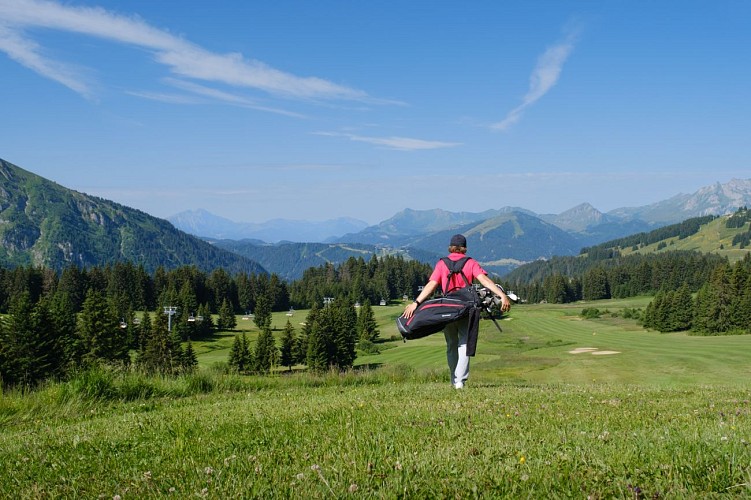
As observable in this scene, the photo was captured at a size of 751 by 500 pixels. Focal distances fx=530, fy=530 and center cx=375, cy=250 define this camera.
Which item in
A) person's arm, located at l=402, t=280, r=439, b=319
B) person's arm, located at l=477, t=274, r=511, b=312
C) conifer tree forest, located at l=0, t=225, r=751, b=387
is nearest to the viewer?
person's arm, located at l=477, t=274, r=511, b=312

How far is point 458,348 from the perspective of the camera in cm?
1237

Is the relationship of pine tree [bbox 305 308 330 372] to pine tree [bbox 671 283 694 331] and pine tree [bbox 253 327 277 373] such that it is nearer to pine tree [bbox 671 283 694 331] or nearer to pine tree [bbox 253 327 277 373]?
pine tree [bbox 253 327 277 373]

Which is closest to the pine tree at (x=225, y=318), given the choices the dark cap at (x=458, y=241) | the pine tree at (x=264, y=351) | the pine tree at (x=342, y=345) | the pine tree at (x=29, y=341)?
the pine tree at (x=342, y=345)

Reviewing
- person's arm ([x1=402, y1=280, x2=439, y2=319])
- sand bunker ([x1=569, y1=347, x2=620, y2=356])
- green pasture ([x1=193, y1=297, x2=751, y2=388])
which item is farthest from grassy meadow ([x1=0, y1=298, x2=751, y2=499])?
sand bunker ([x1=569, y1=347, x2=620, y2=356])

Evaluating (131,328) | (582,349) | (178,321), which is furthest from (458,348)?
(178,321)

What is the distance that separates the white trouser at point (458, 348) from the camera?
39.5ft

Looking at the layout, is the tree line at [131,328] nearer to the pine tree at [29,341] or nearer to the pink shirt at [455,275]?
the pine tree at [29,341]

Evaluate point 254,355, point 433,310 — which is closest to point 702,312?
Result: point 254,355

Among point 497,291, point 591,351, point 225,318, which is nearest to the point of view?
point 497,291

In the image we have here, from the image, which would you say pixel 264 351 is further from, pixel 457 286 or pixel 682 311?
pixel 682 311

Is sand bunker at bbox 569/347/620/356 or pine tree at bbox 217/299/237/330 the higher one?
pine tree at bbox 217/299/237/330

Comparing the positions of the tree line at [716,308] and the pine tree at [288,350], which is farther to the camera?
the tree line at [716,308]

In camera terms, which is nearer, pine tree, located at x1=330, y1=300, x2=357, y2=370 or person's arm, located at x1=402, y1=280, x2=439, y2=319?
person's arm, located at x1=402, y1=280, x2=439, y2=319

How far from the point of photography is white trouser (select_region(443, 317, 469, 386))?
12.0 m
